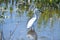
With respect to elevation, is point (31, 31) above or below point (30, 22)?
below

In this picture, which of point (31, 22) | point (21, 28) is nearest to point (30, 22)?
point (31, 22)

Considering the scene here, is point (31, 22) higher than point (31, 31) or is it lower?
higher

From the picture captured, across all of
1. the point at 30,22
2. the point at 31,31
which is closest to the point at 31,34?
the point at 31,31

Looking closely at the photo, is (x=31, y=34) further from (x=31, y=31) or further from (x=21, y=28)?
(x=21, y=28)

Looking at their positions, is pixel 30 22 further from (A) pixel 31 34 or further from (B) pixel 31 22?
(A) pixel 31 34

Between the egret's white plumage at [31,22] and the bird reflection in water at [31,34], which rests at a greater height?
the egret's white plumage at [31,22]

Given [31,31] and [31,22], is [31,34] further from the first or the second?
[31,22]

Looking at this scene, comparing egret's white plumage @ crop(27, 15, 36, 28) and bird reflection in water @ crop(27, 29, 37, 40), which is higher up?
egret's white plumage @ crop(27, 15, 36, 28)

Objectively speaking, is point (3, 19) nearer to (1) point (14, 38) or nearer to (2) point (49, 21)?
(1) point (14, 38)

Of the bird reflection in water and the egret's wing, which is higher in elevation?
the egret's wing

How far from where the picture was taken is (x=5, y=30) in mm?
1757

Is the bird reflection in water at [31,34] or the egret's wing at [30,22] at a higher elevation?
the egret's wing at [30,22]

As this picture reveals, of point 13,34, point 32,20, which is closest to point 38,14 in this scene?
point 32,20

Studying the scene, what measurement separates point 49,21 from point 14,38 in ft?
1.43
